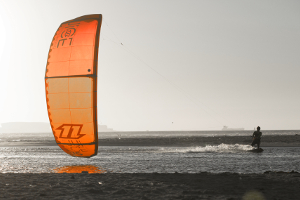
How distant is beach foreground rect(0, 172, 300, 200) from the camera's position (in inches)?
284

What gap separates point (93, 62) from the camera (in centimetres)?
1298

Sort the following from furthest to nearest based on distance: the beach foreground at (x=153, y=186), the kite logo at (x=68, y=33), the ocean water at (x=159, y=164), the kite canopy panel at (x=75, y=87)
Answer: the kite logo at (x=68, y=33), the ocean water at (x=159, y=164), the kite canopy panel at (x=75, y=87), the beach foreground at (x=153, y=186)

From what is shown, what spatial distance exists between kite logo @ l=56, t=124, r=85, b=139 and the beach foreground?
10.4 ft

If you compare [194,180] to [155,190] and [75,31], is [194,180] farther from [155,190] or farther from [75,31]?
[75,31]

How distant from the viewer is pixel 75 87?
13.0 metres

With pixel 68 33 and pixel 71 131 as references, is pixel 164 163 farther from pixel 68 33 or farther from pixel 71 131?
pixel 68 33

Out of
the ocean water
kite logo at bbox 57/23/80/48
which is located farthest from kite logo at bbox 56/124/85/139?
kite logo at bbox 57/23/80/48

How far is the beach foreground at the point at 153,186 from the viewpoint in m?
7.20

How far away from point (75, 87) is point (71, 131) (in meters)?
2.01

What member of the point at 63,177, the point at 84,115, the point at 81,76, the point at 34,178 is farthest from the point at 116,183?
the point at 81,76

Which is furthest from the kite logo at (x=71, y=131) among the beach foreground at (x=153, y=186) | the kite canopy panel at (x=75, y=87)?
the beach foreground at (x=153, y=186)

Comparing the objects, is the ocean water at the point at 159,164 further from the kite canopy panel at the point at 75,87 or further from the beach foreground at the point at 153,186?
the beach foreground at the point at 153,186

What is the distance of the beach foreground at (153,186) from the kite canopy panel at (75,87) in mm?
3176

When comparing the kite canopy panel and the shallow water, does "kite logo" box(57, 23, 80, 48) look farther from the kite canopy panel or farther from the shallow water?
the shallow water
